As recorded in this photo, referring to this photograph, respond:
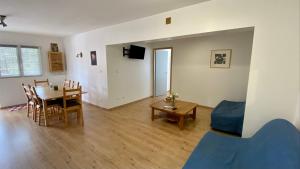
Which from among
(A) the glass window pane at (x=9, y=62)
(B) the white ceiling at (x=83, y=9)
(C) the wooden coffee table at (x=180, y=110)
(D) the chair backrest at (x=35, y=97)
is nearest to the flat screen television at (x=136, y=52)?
(B) the white ceiling at (x=83, y=9)

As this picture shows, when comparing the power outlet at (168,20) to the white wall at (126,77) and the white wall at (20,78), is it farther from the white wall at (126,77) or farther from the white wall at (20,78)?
the white wall at (20,78)

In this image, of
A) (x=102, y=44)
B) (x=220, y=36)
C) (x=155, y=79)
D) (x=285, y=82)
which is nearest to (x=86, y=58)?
(x=102, y=44)

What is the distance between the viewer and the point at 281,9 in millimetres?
1717

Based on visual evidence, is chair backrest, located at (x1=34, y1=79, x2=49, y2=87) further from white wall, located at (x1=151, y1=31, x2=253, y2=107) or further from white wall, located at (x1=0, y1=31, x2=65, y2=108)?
white wall, located at (x1=151, y1=31, x2=253, y2=107)

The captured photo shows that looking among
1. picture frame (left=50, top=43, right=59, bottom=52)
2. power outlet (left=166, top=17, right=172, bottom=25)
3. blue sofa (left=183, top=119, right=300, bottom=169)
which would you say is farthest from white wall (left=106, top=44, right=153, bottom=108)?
blue sofa (left=183, top=119, right=300, bottom=169)

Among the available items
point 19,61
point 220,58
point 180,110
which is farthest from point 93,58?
point 220,58

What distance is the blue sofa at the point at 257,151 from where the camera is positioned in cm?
114

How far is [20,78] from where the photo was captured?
15.9ft

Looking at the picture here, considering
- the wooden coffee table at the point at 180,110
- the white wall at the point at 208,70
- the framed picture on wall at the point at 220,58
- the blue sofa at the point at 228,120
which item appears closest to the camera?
the blue sofa at the point at 228,120

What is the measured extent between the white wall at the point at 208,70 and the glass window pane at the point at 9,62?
186 inches

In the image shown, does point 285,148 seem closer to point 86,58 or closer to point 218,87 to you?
point 218,87

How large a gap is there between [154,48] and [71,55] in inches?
123

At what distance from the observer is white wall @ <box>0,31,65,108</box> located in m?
4.55

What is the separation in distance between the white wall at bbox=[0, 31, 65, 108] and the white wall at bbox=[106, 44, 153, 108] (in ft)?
9.33
